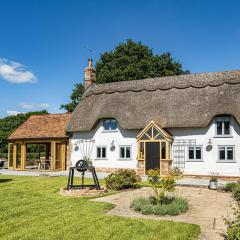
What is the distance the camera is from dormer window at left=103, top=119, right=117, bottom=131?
2783 centimetres

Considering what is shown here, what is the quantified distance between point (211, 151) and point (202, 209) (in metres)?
12.6

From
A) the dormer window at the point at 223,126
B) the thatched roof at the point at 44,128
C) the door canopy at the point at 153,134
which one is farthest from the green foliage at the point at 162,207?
the thatched roof at the point at 44,128

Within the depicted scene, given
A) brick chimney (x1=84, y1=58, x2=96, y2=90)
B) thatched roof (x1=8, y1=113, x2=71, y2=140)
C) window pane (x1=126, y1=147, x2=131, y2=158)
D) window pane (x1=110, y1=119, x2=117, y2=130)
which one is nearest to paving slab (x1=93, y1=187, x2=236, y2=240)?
window pane (x1=126, y1=147, x2=131, y2=158)

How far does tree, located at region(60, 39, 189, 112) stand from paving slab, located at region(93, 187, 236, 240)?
29066 mm

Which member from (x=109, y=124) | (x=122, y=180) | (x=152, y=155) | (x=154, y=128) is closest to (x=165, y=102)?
(x=154, y=128)

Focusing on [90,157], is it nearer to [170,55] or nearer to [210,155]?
[210,155]

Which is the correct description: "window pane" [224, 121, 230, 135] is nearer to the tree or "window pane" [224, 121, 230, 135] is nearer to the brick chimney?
the brick chimney

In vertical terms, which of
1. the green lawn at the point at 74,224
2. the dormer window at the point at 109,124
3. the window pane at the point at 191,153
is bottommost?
the green lawn at the point at 74,224

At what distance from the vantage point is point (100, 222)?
9.78 m

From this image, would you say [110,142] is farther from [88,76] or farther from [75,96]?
[75,96]

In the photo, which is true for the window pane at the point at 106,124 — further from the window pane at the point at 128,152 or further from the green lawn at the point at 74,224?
the green lawn at the point at 74,224

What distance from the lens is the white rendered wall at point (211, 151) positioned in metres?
23.2

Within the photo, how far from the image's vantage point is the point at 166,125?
81.9 feet

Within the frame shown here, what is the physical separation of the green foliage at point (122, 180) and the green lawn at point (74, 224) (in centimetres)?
387
